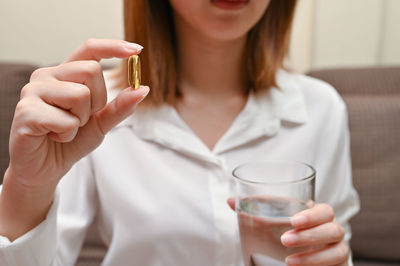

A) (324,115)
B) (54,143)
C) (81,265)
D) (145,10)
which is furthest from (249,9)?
(81,265)

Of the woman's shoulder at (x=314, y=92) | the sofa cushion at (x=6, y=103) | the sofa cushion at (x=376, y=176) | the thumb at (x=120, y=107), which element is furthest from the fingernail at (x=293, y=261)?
the sofa cushion at (x=6, y=103)

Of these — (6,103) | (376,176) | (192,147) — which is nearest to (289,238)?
(192,147)

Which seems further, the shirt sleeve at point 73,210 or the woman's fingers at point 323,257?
the shirt sleeve at point 73,210

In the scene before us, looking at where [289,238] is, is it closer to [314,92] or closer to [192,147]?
[192,147]

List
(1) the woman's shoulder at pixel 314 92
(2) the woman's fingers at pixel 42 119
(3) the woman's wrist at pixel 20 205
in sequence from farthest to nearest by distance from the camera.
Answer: (1) the woman's shoulder at pixel 314 92 < (3) the woman's wrist at pixel 20 205 < (2) the woman's fingers at pixel 42 119

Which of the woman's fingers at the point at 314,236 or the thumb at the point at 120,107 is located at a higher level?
the thumb at the point at 120,107

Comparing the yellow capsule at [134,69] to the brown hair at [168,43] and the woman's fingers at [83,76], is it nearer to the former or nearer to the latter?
the woman's fingers at [83,76]
